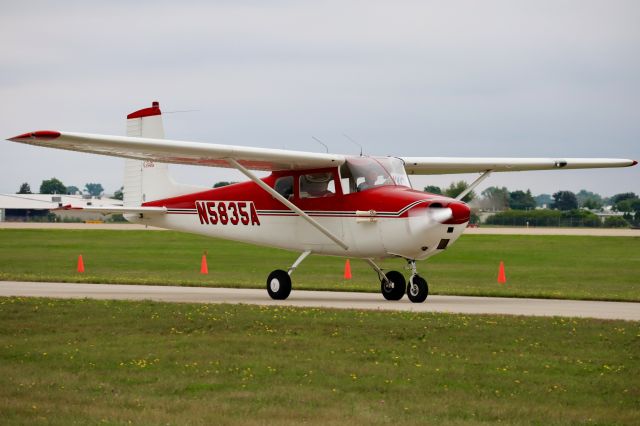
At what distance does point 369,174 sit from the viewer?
20.6m

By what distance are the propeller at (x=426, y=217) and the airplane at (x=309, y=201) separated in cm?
2

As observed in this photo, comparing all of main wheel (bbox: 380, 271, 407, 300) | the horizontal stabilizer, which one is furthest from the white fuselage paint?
main wheel (bbox: 380, 271, 407, 300)

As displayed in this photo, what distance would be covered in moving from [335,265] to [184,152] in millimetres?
17582

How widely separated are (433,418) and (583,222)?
98035mm

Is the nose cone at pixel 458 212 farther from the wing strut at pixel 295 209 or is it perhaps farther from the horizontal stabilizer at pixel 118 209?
the horizontal stabilizer at pixel 118 209

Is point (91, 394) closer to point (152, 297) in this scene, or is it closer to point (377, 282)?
point (152, 297)

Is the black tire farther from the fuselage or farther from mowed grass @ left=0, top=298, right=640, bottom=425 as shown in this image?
mowed grass @ left=0, top=298, right=640, bottom=425

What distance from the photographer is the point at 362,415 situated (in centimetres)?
952

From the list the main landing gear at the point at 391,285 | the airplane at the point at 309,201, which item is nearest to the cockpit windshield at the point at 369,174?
the airplane at the point at 309,201

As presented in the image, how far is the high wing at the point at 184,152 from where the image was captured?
17.6 metres

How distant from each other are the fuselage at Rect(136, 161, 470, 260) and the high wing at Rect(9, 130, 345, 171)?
53 centimetres

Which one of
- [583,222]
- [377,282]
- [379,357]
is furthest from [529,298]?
[583,222]

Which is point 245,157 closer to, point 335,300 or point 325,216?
point 325,216

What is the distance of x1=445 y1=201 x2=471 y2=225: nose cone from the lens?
19.0m
